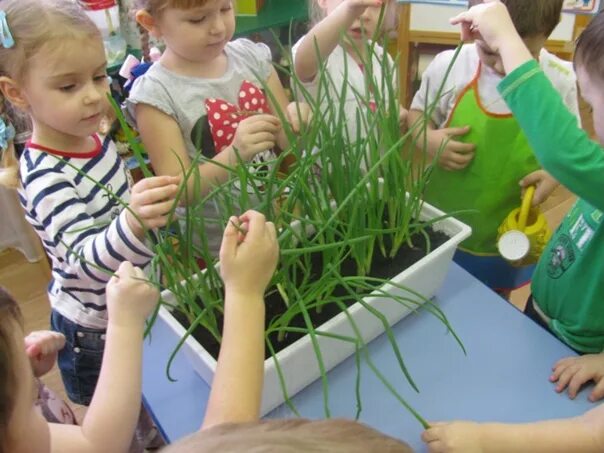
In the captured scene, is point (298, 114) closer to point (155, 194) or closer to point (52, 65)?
point (155, 194)

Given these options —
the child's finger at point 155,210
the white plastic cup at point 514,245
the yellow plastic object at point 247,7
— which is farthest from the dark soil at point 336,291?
the yellow plastic object at point 247,7

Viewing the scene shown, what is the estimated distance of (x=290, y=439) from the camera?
1.15ft

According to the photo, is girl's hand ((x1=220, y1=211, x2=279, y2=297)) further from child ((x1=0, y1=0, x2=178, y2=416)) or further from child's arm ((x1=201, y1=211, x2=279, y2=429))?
child ((x1=0, y1=0, x2=178, y2=416))

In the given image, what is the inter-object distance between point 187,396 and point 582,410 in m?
0.45

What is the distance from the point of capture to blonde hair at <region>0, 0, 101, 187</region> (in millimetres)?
789

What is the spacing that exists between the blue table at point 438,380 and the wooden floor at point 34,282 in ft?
3.03

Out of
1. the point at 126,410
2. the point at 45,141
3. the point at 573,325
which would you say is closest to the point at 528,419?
the point at 573,325

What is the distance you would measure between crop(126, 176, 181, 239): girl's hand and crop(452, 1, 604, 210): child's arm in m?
0.46

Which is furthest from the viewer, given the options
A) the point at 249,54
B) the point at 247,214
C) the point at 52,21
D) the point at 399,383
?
the point at 249,54

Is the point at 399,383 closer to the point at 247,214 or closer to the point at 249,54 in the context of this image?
the point at 247,214

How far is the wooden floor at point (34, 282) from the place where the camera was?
1622 mm

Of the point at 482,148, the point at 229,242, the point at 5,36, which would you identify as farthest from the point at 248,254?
the point at 482,148

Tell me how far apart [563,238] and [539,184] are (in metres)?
0.15

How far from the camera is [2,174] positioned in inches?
33.9
